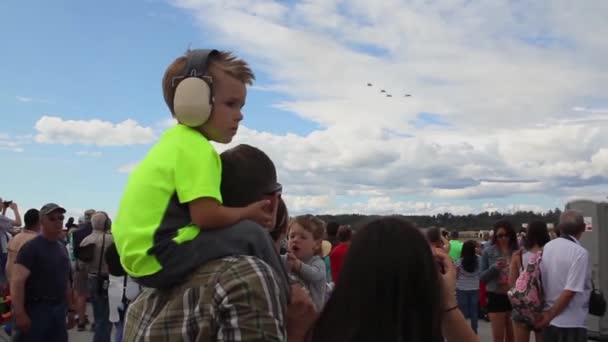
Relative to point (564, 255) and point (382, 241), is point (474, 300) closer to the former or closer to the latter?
point (564, 255)

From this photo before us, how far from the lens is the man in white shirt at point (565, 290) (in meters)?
6.99

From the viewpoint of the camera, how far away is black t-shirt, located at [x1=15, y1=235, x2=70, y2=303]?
694 cm

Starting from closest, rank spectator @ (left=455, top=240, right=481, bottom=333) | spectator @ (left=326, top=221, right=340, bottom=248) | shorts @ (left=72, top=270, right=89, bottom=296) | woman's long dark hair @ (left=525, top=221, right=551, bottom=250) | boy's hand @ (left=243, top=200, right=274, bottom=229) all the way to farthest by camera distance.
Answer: boy's hand @ (left=243, top=200, right=274, bottom=229) → woman's long dark hair @ (left=525, top=221, right=551, bottom=250) → spectator @ (left=455, top=240, right=481, bottom=333) → spectator @ (left=326, top=221, right=340, bottom=248) → shorts @ (left=72, top=270, right=89, bottom=296)

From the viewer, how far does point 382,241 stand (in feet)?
7.22

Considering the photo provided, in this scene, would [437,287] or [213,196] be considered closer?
[213,196]

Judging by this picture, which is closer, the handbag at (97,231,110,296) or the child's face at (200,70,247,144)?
the child's face at (200,70,247,144)

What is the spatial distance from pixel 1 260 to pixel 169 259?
11.5 metres

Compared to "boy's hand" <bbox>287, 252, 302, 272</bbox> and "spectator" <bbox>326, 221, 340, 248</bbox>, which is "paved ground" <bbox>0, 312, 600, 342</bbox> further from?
"boy's hand" <bbox>287, 252, 302, 272</bbox>

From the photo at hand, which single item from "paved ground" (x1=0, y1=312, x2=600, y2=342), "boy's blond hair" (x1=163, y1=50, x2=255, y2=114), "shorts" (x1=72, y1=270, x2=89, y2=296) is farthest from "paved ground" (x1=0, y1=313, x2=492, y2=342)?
"boy's blond hair" (x1=163, y1=50, x2=255, y2=114)

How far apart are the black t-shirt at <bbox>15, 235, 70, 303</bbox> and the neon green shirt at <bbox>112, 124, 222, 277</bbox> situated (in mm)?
5295

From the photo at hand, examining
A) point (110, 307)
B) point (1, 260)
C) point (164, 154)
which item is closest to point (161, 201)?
point (164, 154)

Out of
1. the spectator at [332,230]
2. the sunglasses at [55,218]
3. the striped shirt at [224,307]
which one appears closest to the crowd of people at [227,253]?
the striped shirt at [224,307]

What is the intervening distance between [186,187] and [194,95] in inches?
12.2

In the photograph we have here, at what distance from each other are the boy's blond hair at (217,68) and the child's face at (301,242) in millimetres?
3113
